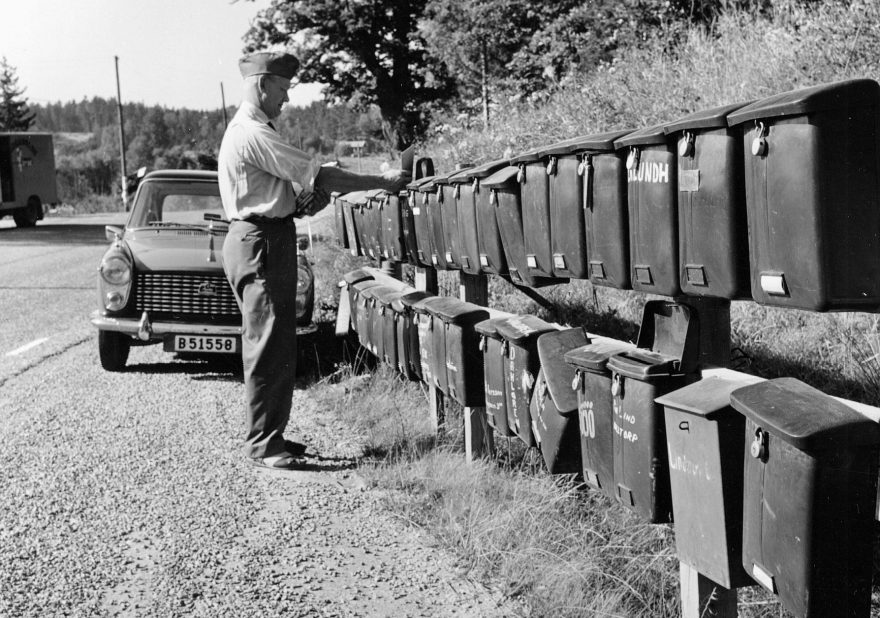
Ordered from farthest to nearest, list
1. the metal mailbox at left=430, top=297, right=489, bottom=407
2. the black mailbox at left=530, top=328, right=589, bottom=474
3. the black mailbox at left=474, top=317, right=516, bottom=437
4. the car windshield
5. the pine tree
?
the pine tree → the car windshield → the metal mailbox at left=430, top=297, right=489, bottom=407 → the black mailbox at left=474, top=317, right=516, bottom=437 → the black mailbox at left=530, top=328, right=589, bottom=474

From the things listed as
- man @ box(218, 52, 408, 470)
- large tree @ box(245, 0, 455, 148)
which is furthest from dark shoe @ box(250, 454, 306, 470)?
large tree @ box(245, 0, 455, 148)

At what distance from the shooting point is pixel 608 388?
3336 millimetres

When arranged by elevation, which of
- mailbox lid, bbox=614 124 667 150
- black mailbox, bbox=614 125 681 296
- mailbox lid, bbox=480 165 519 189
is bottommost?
black mailbox, bbox=614 125 681 296

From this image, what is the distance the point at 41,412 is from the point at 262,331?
2.05m

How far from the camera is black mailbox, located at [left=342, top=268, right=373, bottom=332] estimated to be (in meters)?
7.39

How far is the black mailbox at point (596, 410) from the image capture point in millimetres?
3342

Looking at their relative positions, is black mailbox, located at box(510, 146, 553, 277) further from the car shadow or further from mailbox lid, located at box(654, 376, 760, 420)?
the car shadow

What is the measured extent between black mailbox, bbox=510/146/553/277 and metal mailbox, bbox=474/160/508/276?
0.33 meters

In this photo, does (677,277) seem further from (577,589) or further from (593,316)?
(593,316)

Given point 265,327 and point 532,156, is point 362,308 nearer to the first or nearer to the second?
point 265,327

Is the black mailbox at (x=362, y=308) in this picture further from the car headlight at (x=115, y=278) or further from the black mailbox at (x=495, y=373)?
the black mailbox at (x=495, y=373)

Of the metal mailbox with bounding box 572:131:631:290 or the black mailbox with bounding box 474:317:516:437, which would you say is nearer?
the metal mailbox with bounding box 572:131:631:290

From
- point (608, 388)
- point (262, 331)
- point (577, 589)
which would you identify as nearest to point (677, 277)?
point (608, 388)

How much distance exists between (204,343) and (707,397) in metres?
5.20
